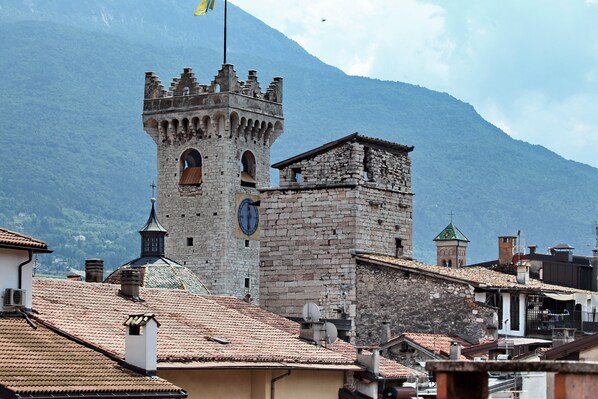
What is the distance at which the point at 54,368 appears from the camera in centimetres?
2989

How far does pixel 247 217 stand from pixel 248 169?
4.27m

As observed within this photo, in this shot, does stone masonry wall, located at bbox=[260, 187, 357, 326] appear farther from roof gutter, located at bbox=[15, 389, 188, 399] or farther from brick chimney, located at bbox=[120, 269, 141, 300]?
roof gutter, located at bbox=[15, 389, 188, 399]

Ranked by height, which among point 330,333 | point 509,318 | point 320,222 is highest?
point 320,222

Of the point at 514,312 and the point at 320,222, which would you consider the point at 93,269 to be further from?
the point at 514,312

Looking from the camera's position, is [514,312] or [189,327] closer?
[189,327]

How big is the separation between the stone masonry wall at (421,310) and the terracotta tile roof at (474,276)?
1.14 ft

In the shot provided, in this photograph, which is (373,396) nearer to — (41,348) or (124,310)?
(124,310)

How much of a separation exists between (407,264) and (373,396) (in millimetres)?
21114

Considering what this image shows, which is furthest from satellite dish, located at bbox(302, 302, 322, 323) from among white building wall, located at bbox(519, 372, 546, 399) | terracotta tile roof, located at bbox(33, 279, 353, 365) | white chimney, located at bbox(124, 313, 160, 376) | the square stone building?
the square stone building

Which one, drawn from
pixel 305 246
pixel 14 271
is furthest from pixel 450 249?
pixel 14 271

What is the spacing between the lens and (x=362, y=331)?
60125 millimetres

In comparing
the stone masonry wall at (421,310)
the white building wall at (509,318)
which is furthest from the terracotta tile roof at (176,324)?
the white building wall at (509,318)

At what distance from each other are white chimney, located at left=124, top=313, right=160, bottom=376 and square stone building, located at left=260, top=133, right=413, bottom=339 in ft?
96.6

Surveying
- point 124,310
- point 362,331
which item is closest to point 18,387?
point 124,310
